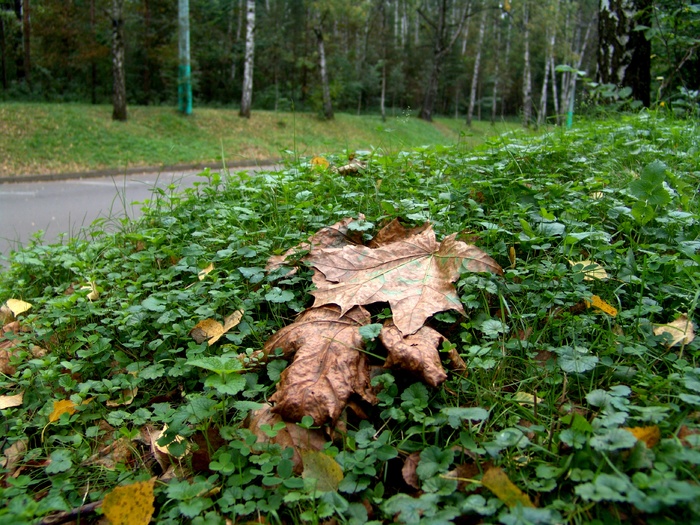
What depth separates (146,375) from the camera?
6.92ft

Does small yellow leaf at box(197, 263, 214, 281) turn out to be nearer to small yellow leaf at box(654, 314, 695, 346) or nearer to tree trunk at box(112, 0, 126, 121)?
small yellow leaf at box(654, 314, 695, 346)

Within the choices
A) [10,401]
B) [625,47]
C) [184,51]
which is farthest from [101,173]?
[10,401]

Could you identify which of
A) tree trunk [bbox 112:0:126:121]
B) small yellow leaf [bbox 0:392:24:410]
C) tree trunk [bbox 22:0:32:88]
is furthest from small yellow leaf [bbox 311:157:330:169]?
tree trunk [bbox 22:0:32:88]

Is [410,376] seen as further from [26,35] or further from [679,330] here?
[26,35]

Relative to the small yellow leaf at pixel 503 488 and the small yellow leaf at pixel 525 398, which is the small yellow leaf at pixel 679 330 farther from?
the small yellow leaf at pixel 503 488

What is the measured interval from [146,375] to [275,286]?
0.67 meters

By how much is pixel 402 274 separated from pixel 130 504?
1300 mm

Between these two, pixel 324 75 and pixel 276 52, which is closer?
pixel 324 75

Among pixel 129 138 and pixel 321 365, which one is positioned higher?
pixel 129 138

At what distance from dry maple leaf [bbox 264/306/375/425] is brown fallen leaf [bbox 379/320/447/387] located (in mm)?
118

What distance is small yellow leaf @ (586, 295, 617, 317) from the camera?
2027 mm

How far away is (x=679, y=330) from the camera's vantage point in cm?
189

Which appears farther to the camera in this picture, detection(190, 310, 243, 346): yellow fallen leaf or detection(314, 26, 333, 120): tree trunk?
detection(314, 26, 333, 120): tree trunk

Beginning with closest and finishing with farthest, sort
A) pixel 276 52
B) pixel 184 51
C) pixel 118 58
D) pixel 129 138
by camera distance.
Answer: pixel 129 138 < pixel 118 58 < pixel 184 51 < pixel 276 52
